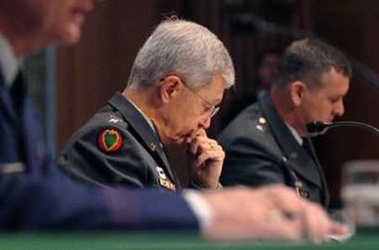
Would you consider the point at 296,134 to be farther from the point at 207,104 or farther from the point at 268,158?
the point at 207,104

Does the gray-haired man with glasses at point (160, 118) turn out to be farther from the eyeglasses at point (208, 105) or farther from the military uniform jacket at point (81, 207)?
the military uniform jacket at point (81, 207)

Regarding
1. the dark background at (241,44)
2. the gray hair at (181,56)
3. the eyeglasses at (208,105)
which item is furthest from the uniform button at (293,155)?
the dark background at (241,44)

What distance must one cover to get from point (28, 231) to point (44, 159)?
41 centimetres

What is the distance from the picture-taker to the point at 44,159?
2191 millimetres

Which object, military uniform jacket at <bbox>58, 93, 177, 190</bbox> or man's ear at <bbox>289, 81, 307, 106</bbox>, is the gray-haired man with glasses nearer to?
military uniform jacket at <bbox>58, 93, 177, 190</bbox>

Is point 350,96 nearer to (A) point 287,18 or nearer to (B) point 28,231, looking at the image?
(A) point 287,18

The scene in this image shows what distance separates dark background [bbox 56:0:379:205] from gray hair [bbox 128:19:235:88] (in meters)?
2.18

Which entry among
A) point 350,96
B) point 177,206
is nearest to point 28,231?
point 177,206

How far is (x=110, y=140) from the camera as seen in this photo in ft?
10.9

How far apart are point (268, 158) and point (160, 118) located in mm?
693

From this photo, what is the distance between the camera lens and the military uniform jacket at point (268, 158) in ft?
13.5

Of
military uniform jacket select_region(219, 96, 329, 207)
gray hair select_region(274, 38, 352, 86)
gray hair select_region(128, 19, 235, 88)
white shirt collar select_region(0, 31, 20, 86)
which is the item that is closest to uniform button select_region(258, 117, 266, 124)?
military uniform jacket select_region(219, 96, 329, 207)

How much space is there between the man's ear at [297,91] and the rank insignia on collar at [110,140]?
1.35 m

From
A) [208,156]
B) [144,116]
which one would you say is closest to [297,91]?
[208,156]
